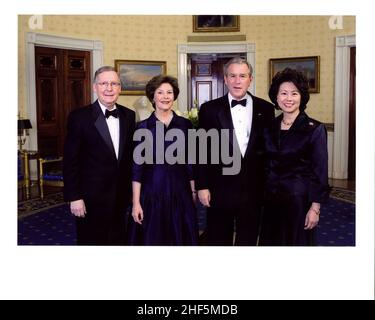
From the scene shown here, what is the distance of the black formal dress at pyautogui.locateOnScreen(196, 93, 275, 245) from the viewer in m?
3.03

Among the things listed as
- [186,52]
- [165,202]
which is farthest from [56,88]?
[165,202]

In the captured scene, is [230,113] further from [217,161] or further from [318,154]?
[318,154]

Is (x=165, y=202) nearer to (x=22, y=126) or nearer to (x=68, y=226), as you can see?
(x=68, y=226)

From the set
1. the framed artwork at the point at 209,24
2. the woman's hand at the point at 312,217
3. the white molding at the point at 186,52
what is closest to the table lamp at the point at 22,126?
the white molding at the point at 186,52

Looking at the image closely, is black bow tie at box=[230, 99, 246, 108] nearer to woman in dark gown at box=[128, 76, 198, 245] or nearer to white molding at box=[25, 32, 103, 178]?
woman in dark gown at box=[128, 76, 198, 245]

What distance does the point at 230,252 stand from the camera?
3.21 meters

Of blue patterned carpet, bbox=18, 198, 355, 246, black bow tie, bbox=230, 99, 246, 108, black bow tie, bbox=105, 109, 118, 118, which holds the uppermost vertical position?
black bow tie, bbox=230, 99, 246, 108

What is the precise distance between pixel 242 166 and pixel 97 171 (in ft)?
3.05

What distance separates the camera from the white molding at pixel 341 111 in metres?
6.34

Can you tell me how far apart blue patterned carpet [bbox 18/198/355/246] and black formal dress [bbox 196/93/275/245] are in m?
1.17

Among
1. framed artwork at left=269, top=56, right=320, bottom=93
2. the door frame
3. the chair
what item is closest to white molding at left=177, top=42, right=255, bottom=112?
framed artwork at left=269, top=56, right=320, bottom=93

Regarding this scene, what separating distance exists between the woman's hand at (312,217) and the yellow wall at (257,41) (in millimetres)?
2414
